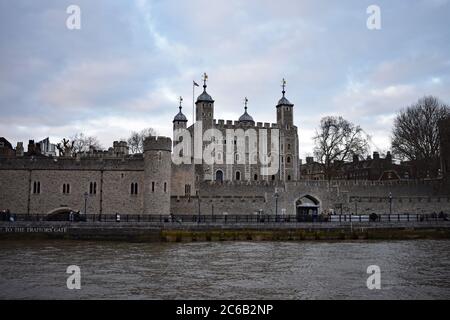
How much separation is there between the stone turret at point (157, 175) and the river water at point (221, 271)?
9390 millimetres

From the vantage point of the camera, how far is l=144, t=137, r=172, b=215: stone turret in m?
37.7

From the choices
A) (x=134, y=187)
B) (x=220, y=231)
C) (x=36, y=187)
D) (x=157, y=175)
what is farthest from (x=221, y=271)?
(x=36, y=187)

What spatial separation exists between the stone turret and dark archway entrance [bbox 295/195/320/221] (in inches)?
411

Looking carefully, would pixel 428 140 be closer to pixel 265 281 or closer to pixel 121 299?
pixel 265 281

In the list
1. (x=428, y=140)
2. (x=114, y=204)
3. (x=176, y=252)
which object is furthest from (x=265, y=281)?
(x=428, y=140)

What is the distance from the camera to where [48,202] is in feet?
128

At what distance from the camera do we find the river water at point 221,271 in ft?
47.9

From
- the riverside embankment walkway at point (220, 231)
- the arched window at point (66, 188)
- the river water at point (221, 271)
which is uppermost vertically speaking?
the arched window at point (66, 188)

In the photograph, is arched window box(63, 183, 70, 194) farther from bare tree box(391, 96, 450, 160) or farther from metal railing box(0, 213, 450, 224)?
bare tree box(391, 96, 450, 160)

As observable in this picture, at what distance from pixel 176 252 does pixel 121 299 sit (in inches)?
448

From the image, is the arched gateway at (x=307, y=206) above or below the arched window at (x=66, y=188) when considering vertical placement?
below

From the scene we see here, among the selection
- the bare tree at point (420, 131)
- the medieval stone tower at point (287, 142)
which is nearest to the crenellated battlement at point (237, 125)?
the medieval stone tower at point (287, 142)

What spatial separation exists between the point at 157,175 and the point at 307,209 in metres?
14.0

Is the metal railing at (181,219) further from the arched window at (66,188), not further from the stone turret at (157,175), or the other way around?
the arched window at (66,188)
